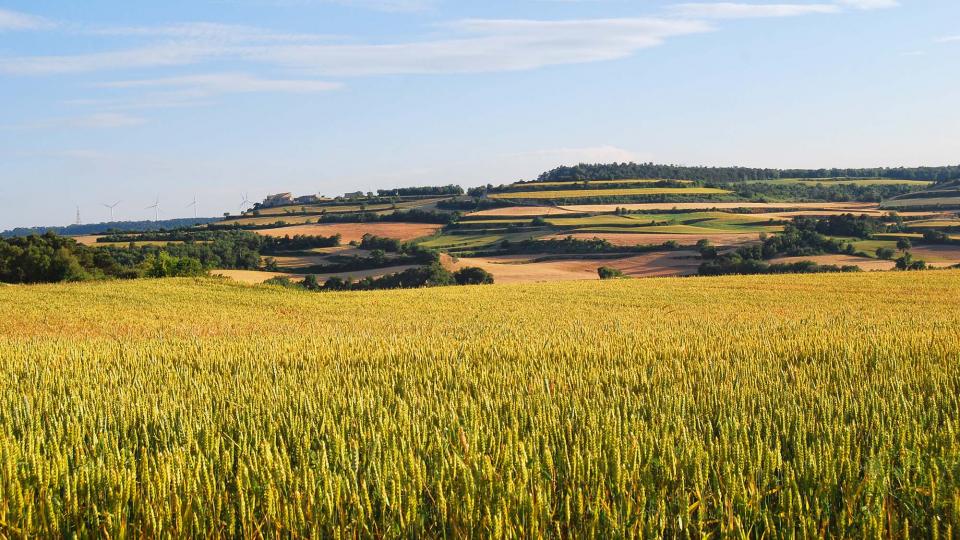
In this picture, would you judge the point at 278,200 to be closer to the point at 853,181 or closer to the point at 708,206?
the point at 708,206

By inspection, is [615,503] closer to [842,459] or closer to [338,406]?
[842,459]

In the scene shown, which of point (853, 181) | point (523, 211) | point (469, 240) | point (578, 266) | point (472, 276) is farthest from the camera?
point (853, 181)

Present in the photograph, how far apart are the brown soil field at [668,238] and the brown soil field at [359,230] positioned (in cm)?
1868

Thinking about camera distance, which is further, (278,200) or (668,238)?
(278,200)

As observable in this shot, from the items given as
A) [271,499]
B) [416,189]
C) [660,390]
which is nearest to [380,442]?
[271,499]

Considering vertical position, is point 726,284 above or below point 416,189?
below

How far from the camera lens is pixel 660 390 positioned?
809cm

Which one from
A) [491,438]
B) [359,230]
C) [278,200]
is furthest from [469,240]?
[491,438]

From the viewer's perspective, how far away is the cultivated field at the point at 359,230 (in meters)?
88.3

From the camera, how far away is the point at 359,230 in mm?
92625

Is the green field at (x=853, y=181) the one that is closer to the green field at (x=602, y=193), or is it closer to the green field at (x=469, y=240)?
the green field at (x=602, y=193)

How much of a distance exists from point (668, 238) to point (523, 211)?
1280 inches

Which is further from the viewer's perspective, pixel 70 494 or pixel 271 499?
pixel 70 494

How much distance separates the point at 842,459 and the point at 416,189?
148 m
